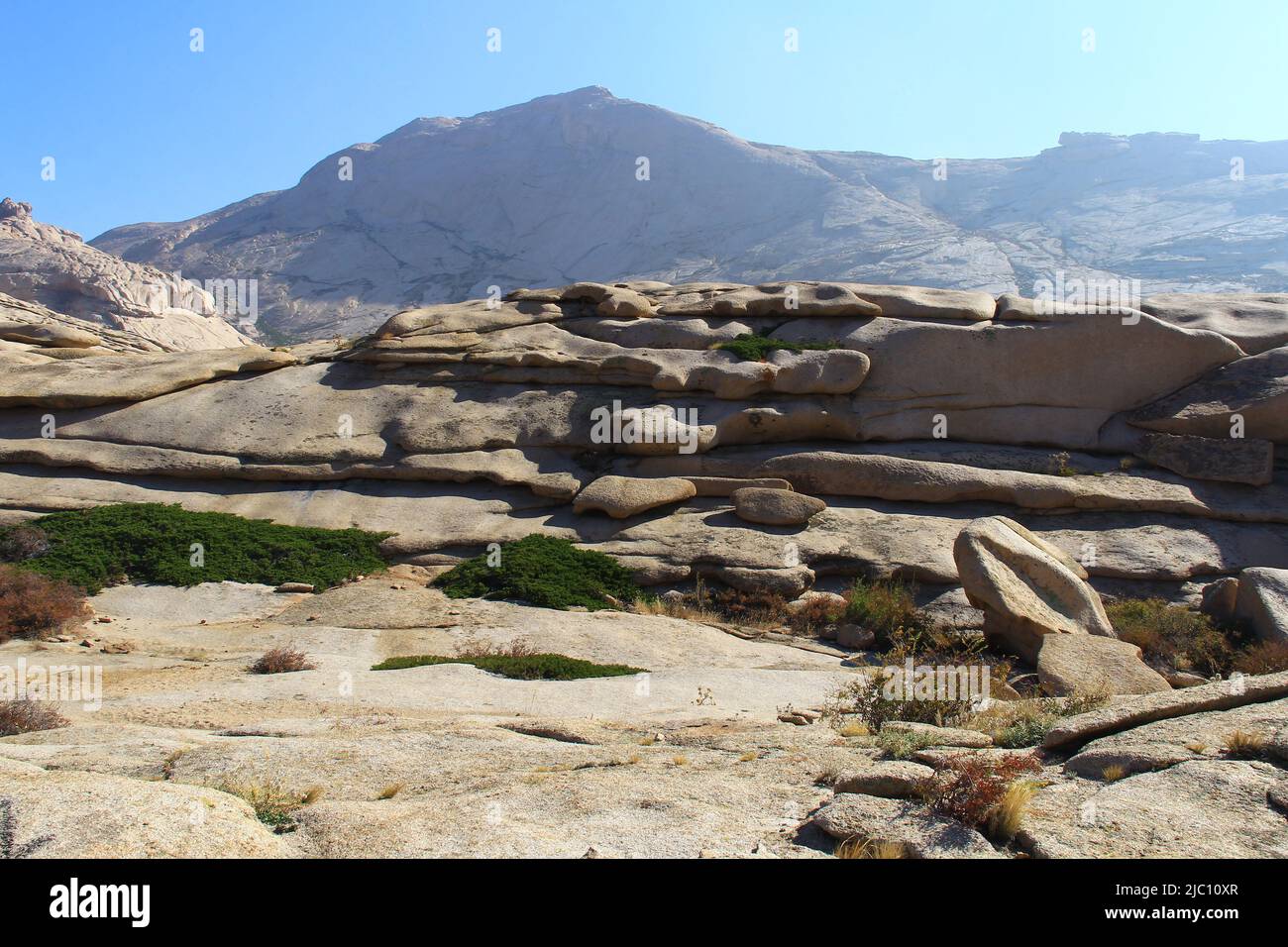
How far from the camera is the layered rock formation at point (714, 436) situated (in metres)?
18.5

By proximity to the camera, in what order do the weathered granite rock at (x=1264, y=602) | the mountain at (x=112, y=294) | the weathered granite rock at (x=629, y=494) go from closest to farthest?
the weathered granite rock at (x=1264, y=602)
the weathered granite rock at (x=629, y=494)
the mountain at (x=112, y=294)

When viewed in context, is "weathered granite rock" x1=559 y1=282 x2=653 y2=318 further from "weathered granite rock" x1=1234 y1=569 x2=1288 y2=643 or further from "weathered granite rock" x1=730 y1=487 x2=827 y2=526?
"weathered granite rock" x1=1234 y1=569 x2=1288 y2=643

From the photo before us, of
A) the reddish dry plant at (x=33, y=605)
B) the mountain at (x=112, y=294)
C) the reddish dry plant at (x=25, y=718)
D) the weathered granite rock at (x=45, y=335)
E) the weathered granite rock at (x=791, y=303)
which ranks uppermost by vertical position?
the mountain at (x=112, y=294)

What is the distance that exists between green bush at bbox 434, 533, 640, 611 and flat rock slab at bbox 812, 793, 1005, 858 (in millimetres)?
10887

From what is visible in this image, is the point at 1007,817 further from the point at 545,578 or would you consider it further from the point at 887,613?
the point at 545,578

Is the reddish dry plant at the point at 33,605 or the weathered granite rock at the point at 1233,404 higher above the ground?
the weathered granite rock at the point at 1233,404

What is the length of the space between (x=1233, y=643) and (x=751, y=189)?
357 feet

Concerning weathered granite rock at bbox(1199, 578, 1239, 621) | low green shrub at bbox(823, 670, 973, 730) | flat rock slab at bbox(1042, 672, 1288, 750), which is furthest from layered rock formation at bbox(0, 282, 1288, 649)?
flat rock slab at bbox(1042, 672, 1288, 750)

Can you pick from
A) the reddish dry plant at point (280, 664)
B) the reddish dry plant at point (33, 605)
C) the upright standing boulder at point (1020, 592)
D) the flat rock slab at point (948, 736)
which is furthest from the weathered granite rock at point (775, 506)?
the reddish dry plant at point (33, 605)

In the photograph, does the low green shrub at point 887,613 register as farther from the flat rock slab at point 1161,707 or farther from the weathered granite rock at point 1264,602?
the flat rock slab at point 1161,707

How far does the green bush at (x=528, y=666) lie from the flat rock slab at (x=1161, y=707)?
6471mm

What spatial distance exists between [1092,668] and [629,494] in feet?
30.9

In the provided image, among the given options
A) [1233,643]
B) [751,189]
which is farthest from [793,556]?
[751,189]

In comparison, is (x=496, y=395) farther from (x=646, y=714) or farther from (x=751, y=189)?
(x=751, y=189)
